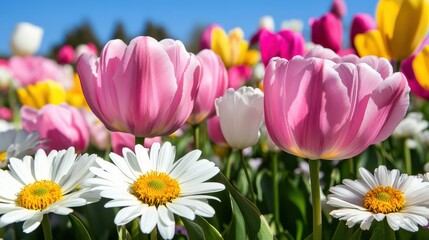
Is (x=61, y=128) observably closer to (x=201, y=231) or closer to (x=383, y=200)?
(x=201, y=231)

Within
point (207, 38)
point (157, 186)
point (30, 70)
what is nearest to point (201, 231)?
point (157, 186)

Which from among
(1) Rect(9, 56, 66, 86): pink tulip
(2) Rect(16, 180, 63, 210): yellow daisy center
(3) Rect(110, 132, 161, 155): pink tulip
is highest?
(2) Rect(16, 180, 63, 210): yellow daisy center

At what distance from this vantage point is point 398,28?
3.65 feet

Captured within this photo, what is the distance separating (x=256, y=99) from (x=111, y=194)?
35 cm

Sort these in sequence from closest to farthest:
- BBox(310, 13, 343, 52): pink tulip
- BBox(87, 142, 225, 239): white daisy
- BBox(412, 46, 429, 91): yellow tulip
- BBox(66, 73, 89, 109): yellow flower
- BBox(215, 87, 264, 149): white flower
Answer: BBox(87, 142, 225, 239): white daisy
BBox(215, 87, 264, 149): white flower
BBox(412, 46, 429, 91): yellow tulip
BBox(310, 13, 343, 52): pink tulip
BBox(66, 73, 89, 109): yellow flower

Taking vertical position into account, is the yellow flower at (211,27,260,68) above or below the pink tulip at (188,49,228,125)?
below

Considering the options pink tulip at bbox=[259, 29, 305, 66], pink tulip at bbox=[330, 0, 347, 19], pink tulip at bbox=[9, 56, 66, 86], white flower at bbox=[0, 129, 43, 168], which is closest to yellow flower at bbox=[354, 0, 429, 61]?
pink tulip at bbox=[259, 29, 305, 66]

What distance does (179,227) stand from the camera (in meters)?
0.97

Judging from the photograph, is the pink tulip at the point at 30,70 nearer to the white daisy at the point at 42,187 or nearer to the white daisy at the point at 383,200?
the white daisy at the point at 42,187

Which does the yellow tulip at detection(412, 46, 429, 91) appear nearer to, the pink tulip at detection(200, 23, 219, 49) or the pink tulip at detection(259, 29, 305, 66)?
the pink tulip at detection(259, 29, 305, 66)

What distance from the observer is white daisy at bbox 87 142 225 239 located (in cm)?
57

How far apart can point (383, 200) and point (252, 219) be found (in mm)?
168

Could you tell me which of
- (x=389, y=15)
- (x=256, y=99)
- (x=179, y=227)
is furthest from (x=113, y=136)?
(x=389, y=15)

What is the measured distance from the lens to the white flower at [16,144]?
2.96 ft
